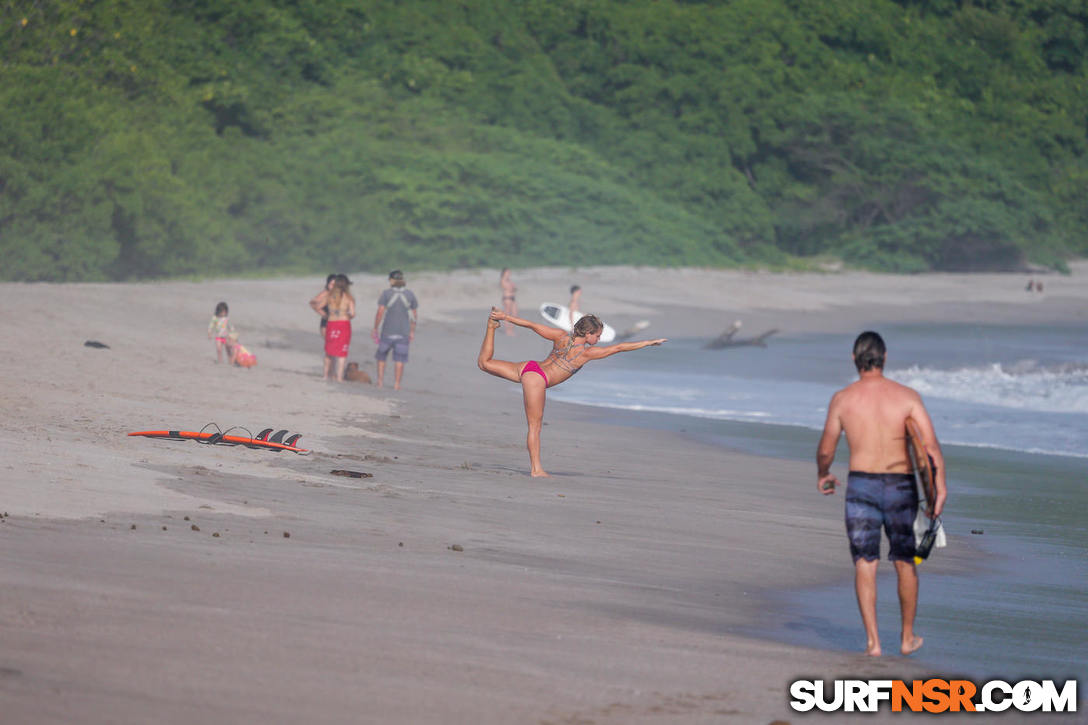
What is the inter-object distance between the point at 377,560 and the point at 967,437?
11.0 metres

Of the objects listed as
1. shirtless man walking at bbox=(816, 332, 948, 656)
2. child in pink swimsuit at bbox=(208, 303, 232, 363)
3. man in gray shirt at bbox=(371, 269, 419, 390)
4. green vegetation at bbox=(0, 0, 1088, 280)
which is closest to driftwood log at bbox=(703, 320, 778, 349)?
man in gray shirt at bbox=(371, 269, 419, 390)

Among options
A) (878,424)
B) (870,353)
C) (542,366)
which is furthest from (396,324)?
(878,424)

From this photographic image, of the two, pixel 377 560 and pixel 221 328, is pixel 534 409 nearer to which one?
pixel 377 560

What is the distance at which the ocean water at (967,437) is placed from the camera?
6.77 metres

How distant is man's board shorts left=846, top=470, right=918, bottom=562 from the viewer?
613 cm

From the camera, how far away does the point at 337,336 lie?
1706 cm

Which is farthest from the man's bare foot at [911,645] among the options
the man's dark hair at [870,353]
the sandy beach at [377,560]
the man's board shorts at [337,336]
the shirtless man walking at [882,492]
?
the man's board shorts at [337,336]

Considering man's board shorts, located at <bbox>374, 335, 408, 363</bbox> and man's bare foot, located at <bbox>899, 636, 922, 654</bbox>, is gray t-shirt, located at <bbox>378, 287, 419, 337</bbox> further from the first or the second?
man's bare foot, located at <bbox>899, 636, 922, 654</bbox>

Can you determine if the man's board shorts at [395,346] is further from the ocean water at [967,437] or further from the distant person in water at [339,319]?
the ocean water at [967,437]

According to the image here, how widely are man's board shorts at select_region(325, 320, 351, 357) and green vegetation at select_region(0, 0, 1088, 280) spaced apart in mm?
19320

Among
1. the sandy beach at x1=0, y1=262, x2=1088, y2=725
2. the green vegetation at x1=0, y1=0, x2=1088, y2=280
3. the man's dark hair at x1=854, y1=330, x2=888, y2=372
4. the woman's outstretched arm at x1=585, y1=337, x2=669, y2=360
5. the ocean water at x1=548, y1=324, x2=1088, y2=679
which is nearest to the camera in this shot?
the sandy beach at x1=0, y1=262, x2=1088, y2=725

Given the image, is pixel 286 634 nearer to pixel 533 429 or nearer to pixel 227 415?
pixel 533 429

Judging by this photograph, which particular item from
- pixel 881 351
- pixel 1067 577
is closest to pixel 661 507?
pixel 1067 577

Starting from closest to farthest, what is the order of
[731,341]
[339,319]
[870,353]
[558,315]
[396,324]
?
[870,353] → [339,319] → [396,324] → [558,315] → [731,341]
